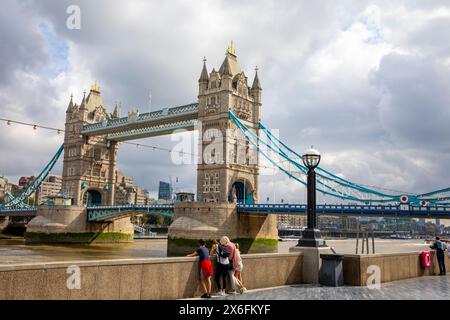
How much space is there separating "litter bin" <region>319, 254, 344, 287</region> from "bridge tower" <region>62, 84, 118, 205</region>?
6337 centimetres

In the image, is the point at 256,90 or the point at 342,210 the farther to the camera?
the point at 256,90

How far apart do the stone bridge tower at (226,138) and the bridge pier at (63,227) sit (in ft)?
62.7

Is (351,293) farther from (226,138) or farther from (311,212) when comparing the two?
(226,138)

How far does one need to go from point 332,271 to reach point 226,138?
41972 mm

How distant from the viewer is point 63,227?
59.7m

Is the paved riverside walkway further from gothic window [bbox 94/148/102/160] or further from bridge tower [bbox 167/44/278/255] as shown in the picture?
gothic window [bbox 94/148/102/160]

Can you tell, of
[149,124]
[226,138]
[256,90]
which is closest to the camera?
[226,138]

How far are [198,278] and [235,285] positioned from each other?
90cm

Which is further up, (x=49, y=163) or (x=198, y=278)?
(x=49, y=163)

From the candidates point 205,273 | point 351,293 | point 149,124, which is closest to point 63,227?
point 149,124

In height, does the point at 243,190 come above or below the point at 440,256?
above

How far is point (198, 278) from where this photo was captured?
31.3 feet

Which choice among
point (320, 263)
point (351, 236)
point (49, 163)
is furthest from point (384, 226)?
point (320, 263)
